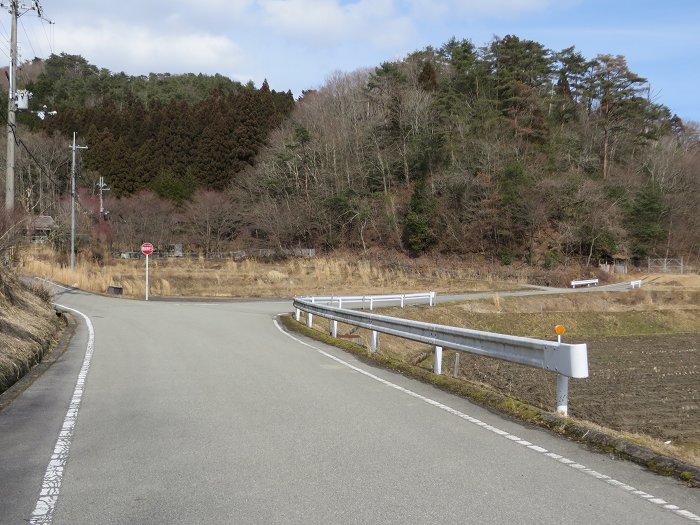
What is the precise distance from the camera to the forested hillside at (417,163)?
199 ft

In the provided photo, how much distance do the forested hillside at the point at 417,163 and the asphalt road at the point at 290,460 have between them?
48.2 m

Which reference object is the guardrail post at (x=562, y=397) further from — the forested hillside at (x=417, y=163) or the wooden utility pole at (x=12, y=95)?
the forested hillside at (x=417, y=163)

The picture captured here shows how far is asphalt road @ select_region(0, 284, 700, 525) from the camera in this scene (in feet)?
14.2

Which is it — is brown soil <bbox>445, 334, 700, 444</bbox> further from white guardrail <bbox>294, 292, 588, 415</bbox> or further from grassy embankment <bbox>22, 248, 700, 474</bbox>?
white guardrail <bbox>294, 292, 588, 415</bbox>

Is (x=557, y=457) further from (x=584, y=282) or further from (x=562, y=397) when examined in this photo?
(x=584, y=282)

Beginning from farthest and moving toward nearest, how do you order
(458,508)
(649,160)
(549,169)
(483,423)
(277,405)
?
(649,160) < (549,169) < (277,405) < (483,423) < (458,508)

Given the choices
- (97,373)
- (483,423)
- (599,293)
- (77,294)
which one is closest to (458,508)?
(483,423)

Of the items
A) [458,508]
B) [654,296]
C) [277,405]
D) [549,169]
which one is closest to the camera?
[458,508]

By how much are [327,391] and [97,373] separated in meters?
4.36

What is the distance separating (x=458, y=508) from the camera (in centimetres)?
435

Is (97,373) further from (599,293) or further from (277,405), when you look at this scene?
(599,293)

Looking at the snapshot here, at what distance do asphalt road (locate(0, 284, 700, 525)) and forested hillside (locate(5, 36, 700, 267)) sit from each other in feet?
158

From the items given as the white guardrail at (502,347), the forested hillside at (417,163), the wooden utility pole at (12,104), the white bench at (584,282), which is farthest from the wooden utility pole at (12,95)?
the white bench at (584,282)

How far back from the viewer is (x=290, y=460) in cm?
549
